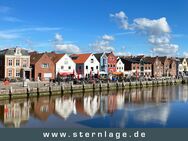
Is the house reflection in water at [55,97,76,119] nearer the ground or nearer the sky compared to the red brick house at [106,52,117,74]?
nearer the ground

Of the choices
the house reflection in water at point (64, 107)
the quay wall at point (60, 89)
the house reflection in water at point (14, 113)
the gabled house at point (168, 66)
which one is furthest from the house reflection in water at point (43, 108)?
the gabled house at point (168, 66)

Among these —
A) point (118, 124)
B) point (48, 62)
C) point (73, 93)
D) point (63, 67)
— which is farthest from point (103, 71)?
point (118, 124)

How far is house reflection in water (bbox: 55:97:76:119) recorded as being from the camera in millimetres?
36356

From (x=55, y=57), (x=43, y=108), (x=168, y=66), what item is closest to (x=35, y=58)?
(x=55, y=57)

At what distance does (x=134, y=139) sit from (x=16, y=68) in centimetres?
5261

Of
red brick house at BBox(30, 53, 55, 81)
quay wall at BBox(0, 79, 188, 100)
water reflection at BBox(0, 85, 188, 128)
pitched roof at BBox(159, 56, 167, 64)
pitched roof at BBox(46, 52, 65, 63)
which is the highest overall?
pitched roof at BBox(159, 56, 167, 64)

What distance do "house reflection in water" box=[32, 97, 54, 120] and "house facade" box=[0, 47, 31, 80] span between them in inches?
861

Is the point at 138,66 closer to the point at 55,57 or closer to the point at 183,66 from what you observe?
the point at 55,57

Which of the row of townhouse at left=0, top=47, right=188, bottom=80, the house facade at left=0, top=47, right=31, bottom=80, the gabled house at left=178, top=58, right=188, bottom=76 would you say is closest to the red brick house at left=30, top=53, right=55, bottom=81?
the row of townhouse at left=0, top=47, right=188, bottom=80

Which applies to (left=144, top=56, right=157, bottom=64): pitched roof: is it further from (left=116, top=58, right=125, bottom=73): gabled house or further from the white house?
the white house

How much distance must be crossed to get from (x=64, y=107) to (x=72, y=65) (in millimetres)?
Answer: 43127

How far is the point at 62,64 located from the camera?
80750mm

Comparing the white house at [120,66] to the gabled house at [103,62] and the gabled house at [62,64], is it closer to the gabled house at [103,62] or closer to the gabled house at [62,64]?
the gabled house at [103,62]

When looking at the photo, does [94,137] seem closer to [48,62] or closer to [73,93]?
[73,93]
